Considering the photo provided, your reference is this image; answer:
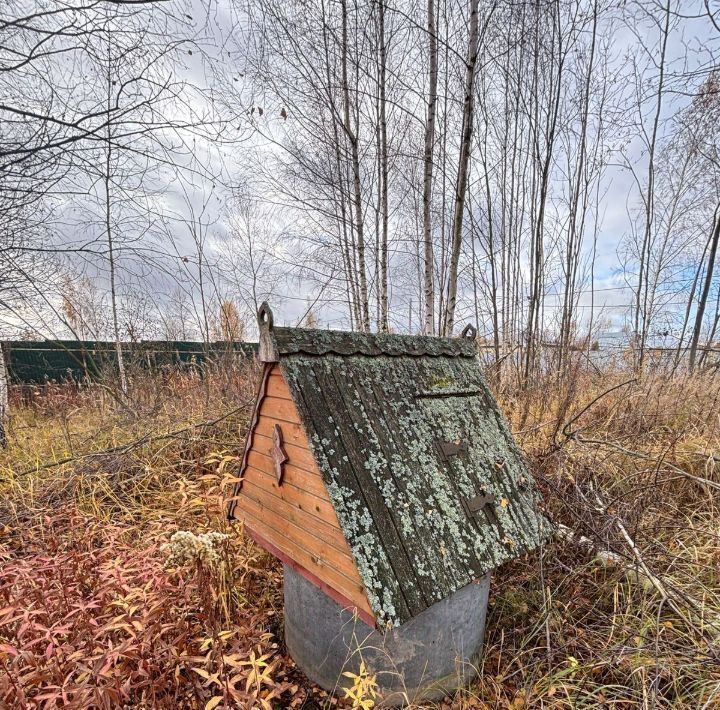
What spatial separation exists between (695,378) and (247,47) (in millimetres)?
7367

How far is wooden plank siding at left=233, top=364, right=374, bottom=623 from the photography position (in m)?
1.41

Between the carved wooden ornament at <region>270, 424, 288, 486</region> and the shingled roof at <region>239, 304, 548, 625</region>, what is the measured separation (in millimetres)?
291

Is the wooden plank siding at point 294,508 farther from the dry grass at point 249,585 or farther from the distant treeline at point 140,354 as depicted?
the distant treeline at point 140,354

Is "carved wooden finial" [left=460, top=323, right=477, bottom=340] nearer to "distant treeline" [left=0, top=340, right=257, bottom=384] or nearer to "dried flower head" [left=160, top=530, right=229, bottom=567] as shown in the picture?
"dried flower head" [left=160, top=530, right=229, bottom=567]

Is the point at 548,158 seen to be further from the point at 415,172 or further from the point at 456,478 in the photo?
the point at 456,478

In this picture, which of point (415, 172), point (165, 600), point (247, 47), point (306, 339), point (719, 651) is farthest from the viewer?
point (415, 172)

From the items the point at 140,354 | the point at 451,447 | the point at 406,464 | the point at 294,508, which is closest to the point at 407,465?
the point at 406,464

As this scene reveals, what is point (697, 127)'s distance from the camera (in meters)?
5.33

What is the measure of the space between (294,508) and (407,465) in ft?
1.94

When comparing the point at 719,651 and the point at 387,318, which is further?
the point at 387,318

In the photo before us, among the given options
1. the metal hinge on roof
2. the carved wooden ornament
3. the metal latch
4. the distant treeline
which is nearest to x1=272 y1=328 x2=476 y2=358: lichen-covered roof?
→ the carved wooden ornament

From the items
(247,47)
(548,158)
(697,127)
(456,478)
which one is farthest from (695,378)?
(247,47)

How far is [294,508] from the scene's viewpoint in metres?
1.65

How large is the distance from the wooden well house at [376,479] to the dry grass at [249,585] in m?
0.43
